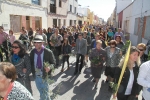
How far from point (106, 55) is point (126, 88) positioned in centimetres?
218

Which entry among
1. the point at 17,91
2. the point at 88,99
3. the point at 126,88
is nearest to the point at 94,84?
the point at 88,99

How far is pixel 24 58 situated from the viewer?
3.22 m

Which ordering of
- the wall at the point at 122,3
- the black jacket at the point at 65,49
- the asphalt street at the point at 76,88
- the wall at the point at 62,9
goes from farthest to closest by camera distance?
the wall at the point at 122,3, the wall at the point at 62,9, the black jacket at the point at 65,49, the asphalt street at the point at 76,88

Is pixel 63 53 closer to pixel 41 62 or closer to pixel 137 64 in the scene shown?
pixel 41 62

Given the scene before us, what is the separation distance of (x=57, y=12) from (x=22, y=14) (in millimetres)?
9817

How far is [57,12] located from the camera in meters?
22.4

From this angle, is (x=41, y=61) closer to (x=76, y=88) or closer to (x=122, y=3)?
(x=76, y=88)

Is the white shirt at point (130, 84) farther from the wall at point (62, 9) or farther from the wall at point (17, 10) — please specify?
the wall at point (62, 9)

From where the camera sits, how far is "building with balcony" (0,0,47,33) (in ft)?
35.8

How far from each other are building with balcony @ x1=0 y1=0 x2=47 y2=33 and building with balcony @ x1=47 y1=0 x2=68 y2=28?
1946 millimetres

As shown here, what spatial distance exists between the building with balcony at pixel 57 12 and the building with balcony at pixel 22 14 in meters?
1.95

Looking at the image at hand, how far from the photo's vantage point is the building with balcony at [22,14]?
10912 millimetres

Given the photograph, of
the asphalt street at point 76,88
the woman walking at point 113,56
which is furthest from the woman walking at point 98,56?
the asphalt street at point 76,88

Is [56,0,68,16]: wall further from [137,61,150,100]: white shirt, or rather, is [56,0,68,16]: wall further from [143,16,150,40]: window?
[137,61,150,100]: white shirt
